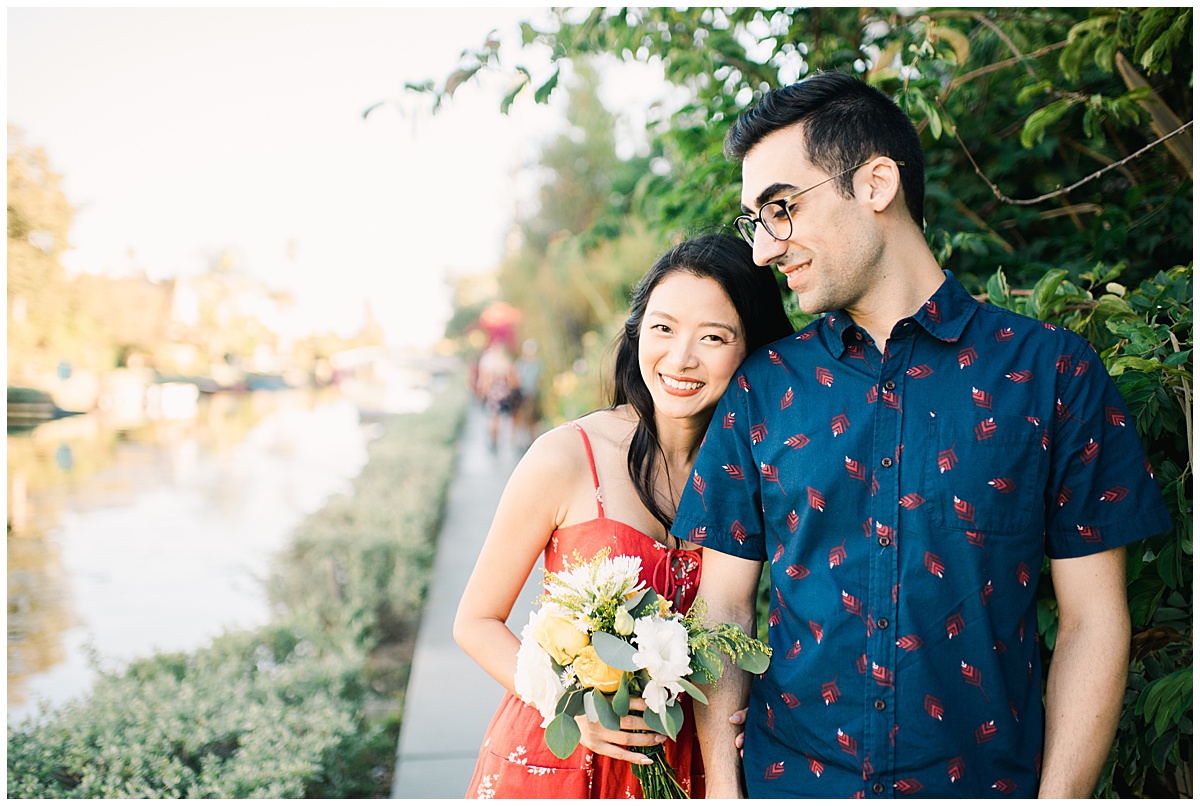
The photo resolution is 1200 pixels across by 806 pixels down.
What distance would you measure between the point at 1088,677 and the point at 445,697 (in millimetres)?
3980

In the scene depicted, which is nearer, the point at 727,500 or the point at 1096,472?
the point at 1096,472

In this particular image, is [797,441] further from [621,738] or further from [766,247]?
[621,738]

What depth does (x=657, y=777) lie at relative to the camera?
69.7 inches

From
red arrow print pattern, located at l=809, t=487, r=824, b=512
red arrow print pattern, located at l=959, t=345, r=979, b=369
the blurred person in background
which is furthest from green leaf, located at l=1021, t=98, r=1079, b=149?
the blurred person in background

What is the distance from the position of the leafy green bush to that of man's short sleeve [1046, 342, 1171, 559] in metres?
3.03

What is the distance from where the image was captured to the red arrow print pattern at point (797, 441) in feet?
5.44

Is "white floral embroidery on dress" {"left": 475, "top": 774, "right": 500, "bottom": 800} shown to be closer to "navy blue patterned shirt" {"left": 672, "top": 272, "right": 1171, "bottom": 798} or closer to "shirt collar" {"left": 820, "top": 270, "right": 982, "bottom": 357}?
"navy blue patterned shirt" {"left": 672, "top": 272, "right": 1171, "bottom": 798}

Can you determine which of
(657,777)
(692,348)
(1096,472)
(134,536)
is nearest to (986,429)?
(1096,472)

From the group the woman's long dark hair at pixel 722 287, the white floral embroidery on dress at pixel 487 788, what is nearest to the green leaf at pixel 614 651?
the woman's long dark hair at pixel 722 287

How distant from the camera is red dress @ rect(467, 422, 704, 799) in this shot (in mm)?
1913

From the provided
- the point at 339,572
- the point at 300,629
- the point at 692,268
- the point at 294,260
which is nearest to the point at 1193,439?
the point at 692,268

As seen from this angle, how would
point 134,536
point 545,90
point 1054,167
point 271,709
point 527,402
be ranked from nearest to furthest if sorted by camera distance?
point 545,90 → point 1054,167 → point 271,709 → point 134,536 → point 527,402

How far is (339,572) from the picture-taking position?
261 inches

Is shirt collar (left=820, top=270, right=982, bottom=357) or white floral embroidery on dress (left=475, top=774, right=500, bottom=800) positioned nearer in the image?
shirt collar (left=820, top=270, right=982, bottom=357)
